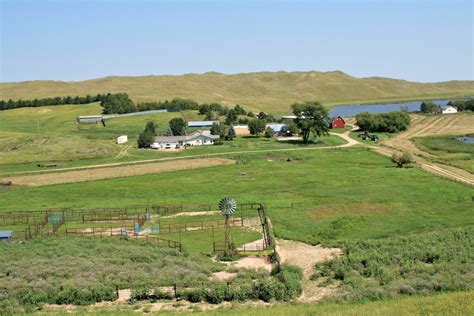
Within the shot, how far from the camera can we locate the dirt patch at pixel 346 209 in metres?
40.5

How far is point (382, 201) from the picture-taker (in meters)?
43.8

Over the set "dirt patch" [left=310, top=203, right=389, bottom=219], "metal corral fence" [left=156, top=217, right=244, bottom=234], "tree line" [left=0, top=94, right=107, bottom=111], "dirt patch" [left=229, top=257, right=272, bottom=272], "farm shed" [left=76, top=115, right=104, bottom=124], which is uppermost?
"tree line" [left=0, top=94, right=107, bottom=111]

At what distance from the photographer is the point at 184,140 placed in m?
88.1

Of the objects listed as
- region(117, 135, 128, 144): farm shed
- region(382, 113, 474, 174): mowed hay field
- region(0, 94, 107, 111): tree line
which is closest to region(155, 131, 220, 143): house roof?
region(117, 135, 128, 144): farm shed

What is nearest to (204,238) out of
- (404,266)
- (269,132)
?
(404,266)

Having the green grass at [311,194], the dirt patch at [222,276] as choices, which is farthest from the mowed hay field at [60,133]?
the dirt patch at [222,276]

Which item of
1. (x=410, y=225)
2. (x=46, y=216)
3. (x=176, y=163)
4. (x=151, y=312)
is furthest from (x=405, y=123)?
(x=151, y=312)

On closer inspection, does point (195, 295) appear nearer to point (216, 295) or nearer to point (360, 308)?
point (216, 295)

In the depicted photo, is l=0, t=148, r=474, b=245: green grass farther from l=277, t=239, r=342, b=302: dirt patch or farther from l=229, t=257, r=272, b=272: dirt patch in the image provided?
l=229, t=257, r=272, b=272: dirt patch

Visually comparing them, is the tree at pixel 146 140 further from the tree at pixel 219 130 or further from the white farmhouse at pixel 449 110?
the white farmhouse at pixel 449 110

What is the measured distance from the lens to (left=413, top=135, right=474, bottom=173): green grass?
64556 mm

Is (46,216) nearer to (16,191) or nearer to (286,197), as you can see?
(16,191)

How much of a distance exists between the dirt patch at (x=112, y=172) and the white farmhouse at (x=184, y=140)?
16.0m

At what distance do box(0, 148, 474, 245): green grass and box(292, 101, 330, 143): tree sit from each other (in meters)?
18.7
